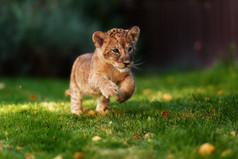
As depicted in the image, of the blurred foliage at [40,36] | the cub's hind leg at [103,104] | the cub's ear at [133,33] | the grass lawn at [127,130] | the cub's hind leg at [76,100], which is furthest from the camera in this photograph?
the blurred foliage at [40,36]

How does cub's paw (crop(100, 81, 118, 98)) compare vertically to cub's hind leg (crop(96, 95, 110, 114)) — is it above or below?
above

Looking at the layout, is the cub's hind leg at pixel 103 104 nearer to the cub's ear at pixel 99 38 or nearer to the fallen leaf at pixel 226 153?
the cub's ear at pixel 99 38

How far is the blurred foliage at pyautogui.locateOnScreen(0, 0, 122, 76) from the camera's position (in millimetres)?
11391

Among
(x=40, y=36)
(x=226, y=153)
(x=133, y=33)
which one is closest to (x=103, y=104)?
(x=133, y=33)

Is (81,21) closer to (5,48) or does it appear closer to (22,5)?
(22,5)

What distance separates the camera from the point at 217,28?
12.6 m

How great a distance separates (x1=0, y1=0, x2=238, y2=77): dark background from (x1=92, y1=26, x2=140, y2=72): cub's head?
4.85 m

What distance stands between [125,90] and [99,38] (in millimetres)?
817

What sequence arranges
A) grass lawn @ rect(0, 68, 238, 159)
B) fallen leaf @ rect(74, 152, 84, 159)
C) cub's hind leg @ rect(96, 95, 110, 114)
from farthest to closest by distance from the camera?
cub's hind leg @ rect(96, 95, 110, 114)
grass lawn @ rect(0, 68, 238, 159)
fallen leaf @ rect(74, 152, 84, 159)

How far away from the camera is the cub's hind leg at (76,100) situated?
545 centimetres

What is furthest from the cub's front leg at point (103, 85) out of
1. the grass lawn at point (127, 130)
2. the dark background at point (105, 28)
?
the dark background at point (105, 28)

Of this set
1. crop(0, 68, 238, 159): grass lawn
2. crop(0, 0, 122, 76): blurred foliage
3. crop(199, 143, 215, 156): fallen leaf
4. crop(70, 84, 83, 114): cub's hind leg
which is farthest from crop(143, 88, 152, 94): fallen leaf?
crop(199, 143, 215, 156): fallen leaf

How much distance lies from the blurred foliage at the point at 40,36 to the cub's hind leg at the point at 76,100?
6.29 meters

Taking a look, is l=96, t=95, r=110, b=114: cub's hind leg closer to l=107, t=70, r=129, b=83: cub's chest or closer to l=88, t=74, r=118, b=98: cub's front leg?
l=88, t=74, r=118, b=98: cub's front leg
